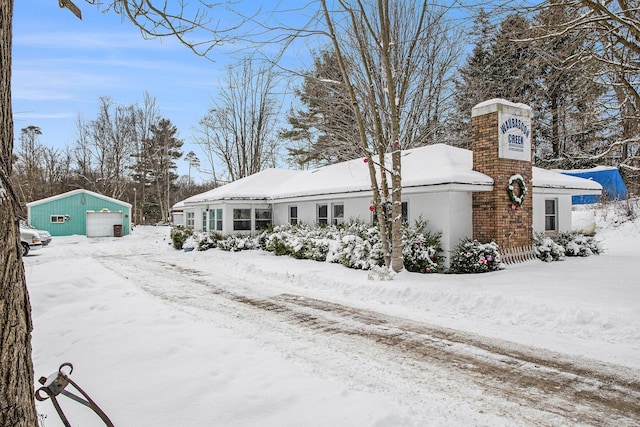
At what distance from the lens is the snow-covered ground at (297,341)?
3580mm

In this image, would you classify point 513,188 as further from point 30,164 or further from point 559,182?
point 30,164

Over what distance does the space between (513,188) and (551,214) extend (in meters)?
3.98

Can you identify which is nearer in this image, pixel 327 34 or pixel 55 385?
pixel 55 385

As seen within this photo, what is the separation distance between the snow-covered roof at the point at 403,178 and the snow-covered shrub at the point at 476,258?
1784 millimetres

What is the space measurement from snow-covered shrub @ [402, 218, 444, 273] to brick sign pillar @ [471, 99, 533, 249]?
1573 millimetres

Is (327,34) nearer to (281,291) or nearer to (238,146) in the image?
(281,291)

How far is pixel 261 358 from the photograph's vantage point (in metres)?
4.89

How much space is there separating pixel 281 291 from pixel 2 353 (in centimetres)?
793

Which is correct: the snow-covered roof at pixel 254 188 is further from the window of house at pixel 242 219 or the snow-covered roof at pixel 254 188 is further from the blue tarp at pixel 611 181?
the blue tarp at pixel 611 181

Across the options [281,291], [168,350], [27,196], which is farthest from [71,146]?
[168,350]

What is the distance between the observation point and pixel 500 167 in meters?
12.2

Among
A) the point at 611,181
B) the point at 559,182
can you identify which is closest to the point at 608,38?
the point at 559,182

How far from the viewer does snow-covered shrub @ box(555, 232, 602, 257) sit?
13.9m

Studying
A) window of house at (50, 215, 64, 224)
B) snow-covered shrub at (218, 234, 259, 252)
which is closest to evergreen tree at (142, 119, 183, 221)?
window of house at (50, 215, 64, 224)
